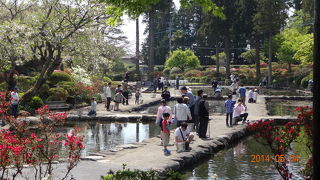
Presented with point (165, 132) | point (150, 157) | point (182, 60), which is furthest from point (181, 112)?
point (182, 60)

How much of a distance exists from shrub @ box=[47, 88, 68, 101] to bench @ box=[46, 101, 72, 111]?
0.51 metres

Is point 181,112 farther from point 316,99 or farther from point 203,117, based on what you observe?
point 316,99

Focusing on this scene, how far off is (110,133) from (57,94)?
9978 mm

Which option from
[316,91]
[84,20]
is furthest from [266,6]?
[316,91]

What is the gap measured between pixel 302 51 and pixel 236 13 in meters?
25.0

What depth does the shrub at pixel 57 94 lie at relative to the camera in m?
28.3

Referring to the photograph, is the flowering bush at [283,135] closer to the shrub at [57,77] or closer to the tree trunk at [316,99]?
the tree trunk at [316,99]

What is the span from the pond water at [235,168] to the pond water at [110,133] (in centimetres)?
404

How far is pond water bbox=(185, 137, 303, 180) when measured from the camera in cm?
1169

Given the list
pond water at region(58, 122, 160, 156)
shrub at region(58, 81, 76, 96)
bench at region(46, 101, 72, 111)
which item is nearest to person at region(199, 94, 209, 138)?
pond water at region(58, 122, 160, 156)

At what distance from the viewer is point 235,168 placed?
1258 centimetres

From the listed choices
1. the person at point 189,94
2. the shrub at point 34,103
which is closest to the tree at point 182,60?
the shrub at point 34,103

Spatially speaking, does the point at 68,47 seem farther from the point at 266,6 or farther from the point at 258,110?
the point at 266,6

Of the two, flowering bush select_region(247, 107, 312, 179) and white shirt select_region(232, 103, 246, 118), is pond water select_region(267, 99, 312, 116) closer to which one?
white shirt select_region(232, 103, 246, 118)
